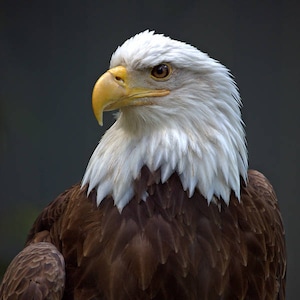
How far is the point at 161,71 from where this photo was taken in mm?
2551

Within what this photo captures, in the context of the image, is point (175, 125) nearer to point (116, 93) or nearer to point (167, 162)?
point (167, 162)

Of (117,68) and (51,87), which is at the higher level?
(117,68)

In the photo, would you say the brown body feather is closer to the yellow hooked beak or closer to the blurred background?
the yellow hooked beak

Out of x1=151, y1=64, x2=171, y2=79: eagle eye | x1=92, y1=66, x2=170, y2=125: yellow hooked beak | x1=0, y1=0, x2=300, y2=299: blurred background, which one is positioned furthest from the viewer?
x1=0, y1=0, x2=300, y2=299: blurred background

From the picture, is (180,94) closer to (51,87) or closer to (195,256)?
(195,256)

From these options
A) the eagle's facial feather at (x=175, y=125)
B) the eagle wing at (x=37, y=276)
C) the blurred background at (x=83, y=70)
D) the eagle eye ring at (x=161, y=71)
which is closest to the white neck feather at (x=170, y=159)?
the eagle's facial feather at (x=175, y=125)

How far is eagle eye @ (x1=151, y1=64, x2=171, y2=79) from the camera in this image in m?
2.55

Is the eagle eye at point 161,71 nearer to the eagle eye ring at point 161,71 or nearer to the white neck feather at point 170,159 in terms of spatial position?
the eagle eye ring at point 161,71

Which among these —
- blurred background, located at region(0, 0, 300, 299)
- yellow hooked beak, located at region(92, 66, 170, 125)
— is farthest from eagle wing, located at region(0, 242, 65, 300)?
blurred background, located at region(0, 0, 300, 299)

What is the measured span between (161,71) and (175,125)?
19 cm

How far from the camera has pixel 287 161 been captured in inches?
187

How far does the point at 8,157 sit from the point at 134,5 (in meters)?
1.23

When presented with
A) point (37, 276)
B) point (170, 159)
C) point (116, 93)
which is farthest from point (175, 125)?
point (37, 276)

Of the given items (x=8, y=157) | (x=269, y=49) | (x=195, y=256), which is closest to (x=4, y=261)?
(x=8, y=157)
